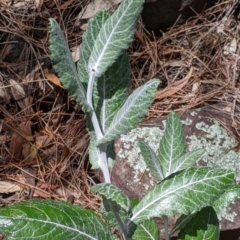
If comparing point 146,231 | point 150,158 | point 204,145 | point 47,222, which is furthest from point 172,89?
point 47,222

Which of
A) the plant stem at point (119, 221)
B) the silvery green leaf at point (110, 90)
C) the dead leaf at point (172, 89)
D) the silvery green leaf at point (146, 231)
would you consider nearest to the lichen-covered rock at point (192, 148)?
the dead leaf at point (172, 89)

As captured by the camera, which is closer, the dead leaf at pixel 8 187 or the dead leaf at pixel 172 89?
the dead leaf at pixel 8 187

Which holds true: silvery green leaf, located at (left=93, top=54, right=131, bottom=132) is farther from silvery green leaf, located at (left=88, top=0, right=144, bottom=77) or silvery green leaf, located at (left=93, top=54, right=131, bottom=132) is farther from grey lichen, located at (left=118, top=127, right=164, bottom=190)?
grey lichen, located at (left=118, top=127, right=164, bottom=190)

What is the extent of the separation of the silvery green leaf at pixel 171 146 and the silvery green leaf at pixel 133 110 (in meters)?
0.34

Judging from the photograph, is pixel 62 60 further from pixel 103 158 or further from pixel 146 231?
pixel 146 231

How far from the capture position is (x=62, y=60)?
1043 millimetres

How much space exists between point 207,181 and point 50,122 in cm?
167

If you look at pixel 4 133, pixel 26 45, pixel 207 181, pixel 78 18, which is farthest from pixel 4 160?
pixel 207 181

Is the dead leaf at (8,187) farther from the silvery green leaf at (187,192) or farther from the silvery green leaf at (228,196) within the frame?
the silvery green leaf at (187,192)

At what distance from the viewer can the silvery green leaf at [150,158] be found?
141cm

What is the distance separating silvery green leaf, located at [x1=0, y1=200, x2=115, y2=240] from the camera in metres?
1.02

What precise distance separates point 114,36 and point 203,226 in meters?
0.62

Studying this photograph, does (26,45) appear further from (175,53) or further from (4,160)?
(175,53)

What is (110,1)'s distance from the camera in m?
2.90
